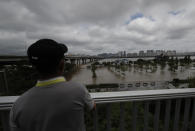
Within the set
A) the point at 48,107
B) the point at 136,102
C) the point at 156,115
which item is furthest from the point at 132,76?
the point at 48,107

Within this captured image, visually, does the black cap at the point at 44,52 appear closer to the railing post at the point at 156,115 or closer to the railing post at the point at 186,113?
the railing post at the point at 156,115

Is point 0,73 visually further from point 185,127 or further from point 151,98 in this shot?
point 185,127

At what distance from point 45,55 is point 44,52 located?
0.02 metres

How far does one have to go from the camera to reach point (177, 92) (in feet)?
3.20

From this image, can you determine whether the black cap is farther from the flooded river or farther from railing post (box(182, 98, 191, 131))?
the flooded river

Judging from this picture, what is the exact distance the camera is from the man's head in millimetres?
483

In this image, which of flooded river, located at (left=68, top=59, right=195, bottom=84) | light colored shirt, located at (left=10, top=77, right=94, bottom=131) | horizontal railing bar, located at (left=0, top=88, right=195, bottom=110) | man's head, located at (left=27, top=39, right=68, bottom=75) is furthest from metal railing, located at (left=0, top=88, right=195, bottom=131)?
flooded river, located at (left=68, top=59, right=195, bottom=84)

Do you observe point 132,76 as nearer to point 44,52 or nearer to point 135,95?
point 135,95

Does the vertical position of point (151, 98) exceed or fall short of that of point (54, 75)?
it falls short

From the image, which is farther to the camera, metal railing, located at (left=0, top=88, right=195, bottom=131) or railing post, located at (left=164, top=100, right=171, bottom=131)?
railing post, located at (left=164, top=100, right=171, bottom=131)

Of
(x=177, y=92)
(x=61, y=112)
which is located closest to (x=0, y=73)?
(x=61, y=112)

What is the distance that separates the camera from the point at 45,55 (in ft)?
1.59

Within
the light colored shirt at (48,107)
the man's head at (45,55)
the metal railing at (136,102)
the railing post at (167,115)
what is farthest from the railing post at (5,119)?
the railing post at (167,115)

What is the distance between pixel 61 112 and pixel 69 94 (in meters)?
Answer: 0.10
